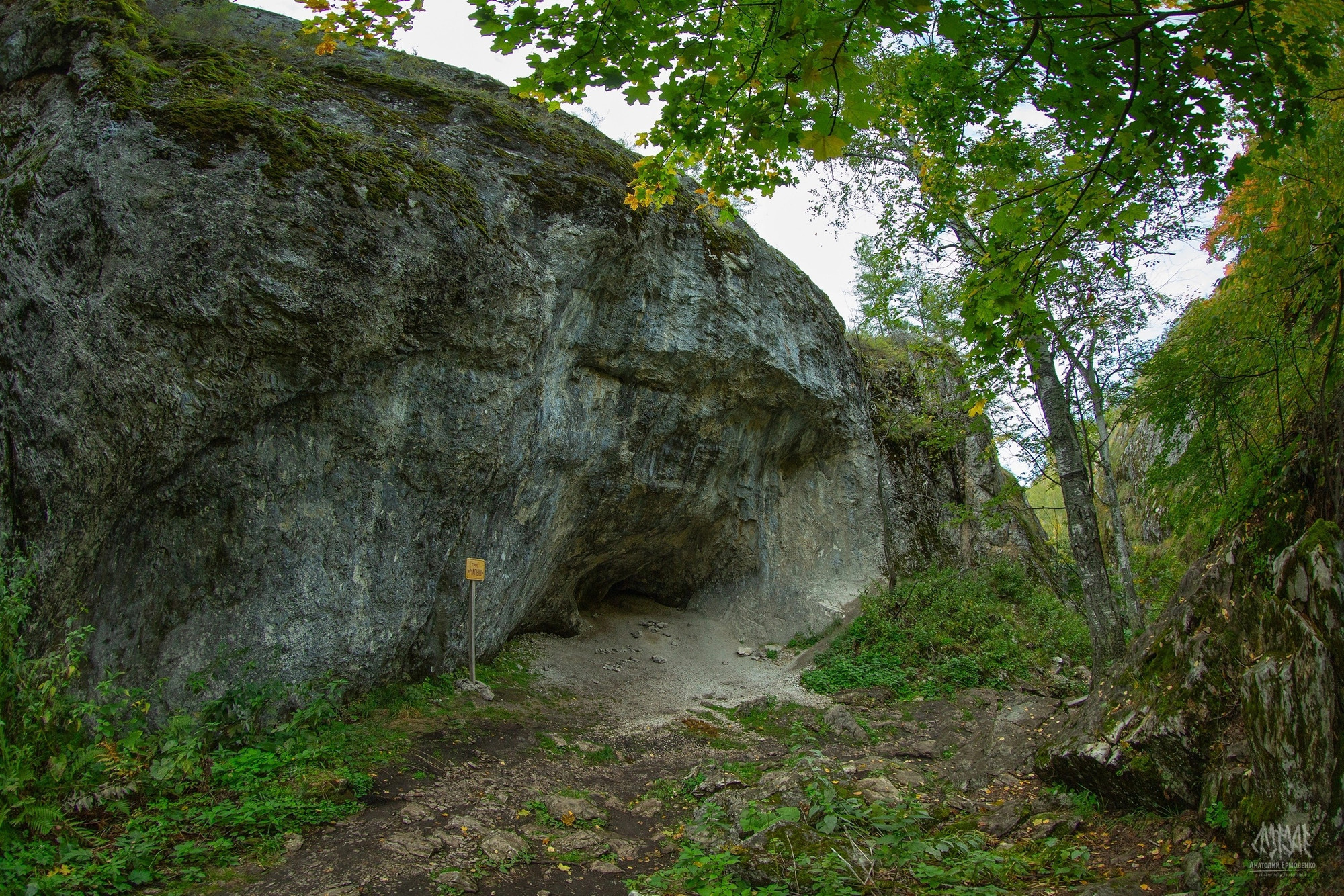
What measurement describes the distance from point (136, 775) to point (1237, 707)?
6739 mm

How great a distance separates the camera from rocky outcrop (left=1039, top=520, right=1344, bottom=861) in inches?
132

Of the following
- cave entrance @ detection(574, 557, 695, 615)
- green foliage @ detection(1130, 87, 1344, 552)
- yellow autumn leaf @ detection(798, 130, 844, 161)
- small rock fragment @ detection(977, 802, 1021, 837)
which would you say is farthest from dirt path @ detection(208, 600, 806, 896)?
green foliage @ detection(1130, 87, 1344, 552)

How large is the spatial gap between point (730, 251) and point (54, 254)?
359 inches

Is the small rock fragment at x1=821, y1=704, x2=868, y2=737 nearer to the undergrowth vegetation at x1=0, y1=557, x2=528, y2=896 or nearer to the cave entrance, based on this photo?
the undergrowth vegetation at x1=0, y1=557, x2=528, y2=896

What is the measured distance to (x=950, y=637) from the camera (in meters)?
11.0

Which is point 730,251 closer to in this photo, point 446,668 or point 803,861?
point 446,668

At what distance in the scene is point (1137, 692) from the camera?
500 centimetres

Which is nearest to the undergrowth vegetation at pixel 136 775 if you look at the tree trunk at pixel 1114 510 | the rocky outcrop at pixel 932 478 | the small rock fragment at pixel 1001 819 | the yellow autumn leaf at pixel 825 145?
the small rock fragment at pixel 1001 819

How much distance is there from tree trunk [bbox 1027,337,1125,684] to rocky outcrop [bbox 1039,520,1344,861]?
268 cm

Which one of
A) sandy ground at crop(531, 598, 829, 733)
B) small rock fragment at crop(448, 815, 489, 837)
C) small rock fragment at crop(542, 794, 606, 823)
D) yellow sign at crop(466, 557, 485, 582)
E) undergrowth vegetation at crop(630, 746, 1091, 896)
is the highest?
yellow sign at crop(466, 557, 485, 582)

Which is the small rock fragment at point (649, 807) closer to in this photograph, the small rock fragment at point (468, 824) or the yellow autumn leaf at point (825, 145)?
the small rock fragment at point (468, 824)

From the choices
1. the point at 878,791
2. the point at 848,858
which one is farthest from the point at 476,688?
the point at 848,858

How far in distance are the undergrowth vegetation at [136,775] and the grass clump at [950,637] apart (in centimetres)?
701

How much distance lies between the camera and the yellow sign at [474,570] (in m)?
8.69
